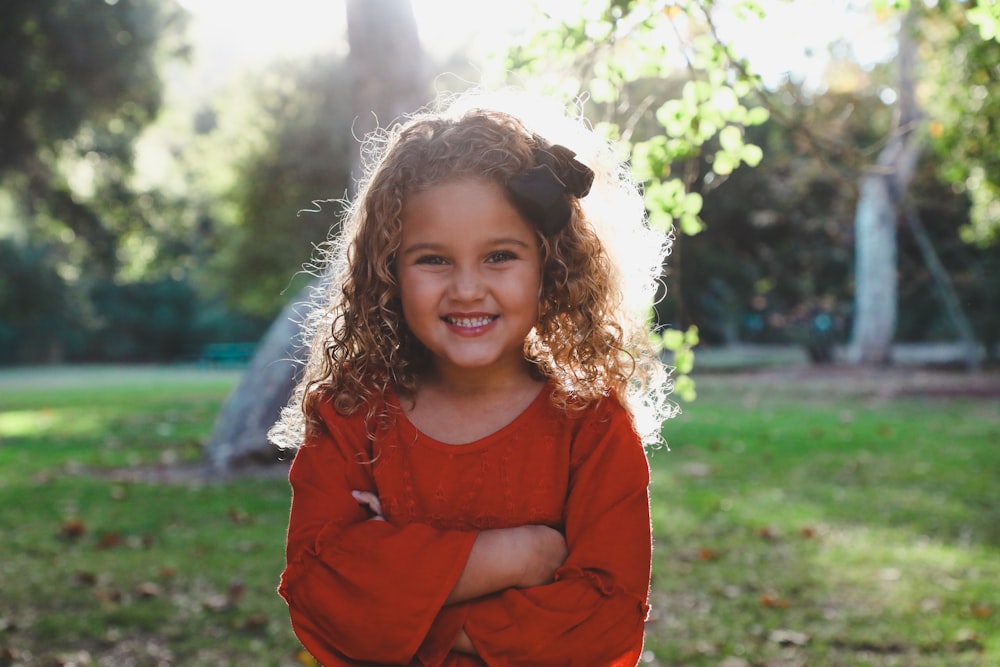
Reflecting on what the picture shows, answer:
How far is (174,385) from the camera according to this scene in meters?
25.2

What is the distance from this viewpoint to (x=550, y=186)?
A: 6.63ft

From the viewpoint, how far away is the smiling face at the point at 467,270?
79.1 inches

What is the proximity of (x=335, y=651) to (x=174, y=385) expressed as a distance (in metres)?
24.6

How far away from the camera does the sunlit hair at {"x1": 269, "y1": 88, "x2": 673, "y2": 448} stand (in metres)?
2.08

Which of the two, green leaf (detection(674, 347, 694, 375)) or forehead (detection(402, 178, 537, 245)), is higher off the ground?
forehead (detection(402, 178, 537, 245))

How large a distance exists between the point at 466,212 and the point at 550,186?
18 centimetres

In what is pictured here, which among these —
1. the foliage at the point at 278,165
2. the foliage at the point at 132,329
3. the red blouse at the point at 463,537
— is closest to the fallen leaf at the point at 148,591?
the red blouse at the point at 463,537

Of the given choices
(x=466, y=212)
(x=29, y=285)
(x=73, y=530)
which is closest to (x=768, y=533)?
(x=73, y=530)

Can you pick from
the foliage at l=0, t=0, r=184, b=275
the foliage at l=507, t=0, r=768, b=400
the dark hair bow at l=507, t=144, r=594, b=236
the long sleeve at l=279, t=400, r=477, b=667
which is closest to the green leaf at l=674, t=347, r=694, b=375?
the foliage at l=507, t=0, r=768, b=400

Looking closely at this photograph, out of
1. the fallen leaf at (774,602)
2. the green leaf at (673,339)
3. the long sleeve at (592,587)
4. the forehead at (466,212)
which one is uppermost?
Answer: the forehead at (466,212)

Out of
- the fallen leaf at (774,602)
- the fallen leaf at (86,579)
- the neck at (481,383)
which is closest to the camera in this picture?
the neck at (481,383)

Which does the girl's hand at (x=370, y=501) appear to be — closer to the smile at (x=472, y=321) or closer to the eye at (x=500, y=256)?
the smile at (x=472, y=321)

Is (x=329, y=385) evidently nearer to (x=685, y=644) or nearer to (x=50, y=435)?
(x=685, y=644)

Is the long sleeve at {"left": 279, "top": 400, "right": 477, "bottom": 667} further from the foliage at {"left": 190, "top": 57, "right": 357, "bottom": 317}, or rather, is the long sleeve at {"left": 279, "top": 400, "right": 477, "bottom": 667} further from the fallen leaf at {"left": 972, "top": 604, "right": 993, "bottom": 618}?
the foliage at {"left": 190, "top": 57, "right": 357, "bottom": 317}
